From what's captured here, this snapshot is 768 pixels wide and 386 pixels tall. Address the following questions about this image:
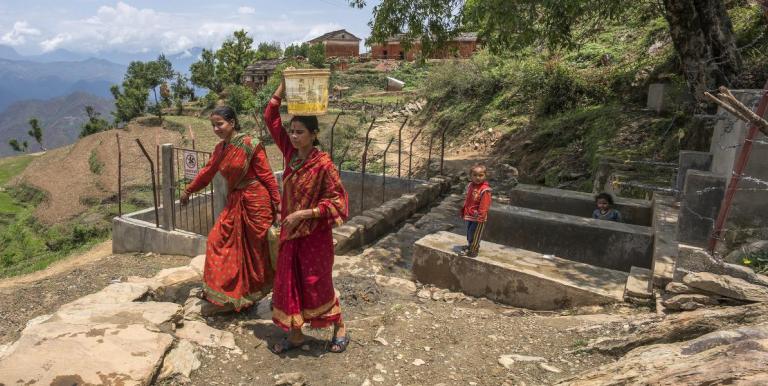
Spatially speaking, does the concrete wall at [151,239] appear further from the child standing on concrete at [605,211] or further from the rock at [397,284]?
the child standing on concrete at [605,211]

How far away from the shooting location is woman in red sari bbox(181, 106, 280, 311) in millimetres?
3338

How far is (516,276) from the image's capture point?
4.21m

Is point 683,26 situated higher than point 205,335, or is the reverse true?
point 683,26

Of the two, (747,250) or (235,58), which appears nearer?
(747,250)

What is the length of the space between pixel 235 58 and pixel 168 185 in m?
49.5

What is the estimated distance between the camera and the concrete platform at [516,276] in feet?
12.8

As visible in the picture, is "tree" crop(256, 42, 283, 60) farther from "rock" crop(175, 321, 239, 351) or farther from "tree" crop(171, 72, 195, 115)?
"rock" crop(175, 321, 239, 351)

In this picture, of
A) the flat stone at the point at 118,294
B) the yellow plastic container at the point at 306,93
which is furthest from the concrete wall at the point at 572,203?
the flat stone at the point at 118,294

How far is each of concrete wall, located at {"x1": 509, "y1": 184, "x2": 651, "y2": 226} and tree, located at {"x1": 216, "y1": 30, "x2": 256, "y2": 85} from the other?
48.0 m

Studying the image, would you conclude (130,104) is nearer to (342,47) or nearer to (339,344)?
(342,47)

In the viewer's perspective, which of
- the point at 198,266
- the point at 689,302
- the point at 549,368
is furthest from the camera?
the point at 198,266

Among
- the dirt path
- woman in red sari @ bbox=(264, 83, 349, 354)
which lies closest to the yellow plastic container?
woman in red sari @ bbox=(264, 83, 349, 354)

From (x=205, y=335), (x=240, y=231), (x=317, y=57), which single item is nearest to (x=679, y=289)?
(x=240, y=231)

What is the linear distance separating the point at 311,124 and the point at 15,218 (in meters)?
24.2
